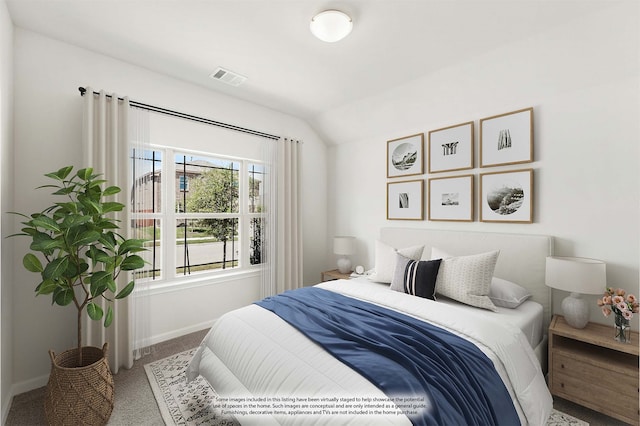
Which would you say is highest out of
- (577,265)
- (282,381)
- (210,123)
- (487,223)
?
(210,123)

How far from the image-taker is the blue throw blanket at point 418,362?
1.19 meters

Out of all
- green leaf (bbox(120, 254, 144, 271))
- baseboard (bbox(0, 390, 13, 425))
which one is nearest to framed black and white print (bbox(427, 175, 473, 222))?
green leaf (bbox(120, 254, 144, 271))

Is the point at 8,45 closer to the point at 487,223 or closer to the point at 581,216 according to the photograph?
the point at 487,223

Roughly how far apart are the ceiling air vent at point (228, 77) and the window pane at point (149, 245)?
5.17ft

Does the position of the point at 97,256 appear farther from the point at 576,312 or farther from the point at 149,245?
the point at 576,312

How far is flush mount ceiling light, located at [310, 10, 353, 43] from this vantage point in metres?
1.94

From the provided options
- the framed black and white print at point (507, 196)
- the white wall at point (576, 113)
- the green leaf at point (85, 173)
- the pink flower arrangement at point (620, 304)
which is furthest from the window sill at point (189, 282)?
the pink flower arrangement at point (620, 304)

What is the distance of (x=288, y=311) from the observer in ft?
6.48

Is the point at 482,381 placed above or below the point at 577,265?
below

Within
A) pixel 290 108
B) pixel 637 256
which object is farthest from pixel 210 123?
pixel 637 256

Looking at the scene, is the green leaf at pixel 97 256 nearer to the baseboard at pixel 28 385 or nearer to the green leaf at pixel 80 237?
the green leaf at pixel 80 237

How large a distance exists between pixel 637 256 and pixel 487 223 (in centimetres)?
101

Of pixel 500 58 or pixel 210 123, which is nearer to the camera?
pixel 500 58

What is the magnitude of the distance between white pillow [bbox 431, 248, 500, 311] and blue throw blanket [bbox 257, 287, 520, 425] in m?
0.61
